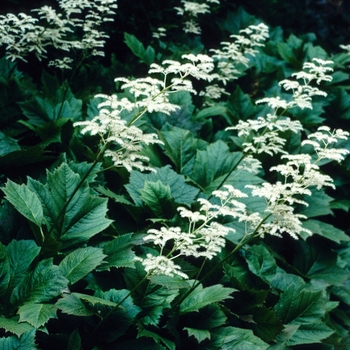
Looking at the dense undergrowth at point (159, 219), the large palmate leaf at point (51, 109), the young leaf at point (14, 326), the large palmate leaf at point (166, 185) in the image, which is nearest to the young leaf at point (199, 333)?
the dense undergrowth at point (159, 219)

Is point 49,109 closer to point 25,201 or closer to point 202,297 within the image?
point 25,201

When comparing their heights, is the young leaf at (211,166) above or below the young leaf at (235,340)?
above

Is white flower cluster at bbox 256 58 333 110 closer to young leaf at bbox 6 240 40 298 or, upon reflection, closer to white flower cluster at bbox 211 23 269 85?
white flower cluster at bbox 211 23 269 85

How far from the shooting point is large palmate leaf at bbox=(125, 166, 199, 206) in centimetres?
282

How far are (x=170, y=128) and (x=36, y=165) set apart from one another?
3.65 feet

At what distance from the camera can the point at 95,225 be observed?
2420 millimetres

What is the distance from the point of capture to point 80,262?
87.4 inches

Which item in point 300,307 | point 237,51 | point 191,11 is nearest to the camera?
point 300,307

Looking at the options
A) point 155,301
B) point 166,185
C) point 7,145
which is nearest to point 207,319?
point 155,301

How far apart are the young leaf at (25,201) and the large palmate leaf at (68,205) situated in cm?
12

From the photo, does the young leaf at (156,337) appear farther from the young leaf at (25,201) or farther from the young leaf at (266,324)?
the young leaf at (25,201)

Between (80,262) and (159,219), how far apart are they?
57cm

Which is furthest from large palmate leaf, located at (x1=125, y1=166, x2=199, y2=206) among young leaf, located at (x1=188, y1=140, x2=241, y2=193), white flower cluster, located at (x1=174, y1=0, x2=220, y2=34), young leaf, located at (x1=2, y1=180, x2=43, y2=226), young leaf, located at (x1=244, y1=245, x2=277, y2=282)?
white flower cluster, located at (x1=174, y1=0, x2=220, y2=34)

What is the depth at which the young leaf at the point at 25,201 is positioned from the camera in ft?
7.39
